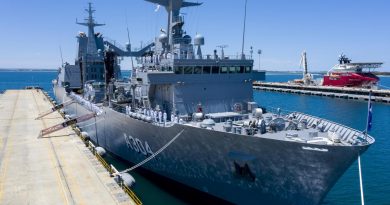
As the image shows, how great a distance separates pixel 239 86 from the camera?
2283cm

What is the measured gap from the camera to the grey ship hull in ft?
44.1

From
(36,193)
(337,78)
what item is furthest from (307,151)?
(337,78)

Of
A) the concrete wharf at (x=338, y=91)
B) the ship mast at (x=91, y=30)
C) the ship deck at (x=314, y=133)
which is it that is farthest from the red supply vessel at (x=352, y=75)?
the ship deck at (x=314, y=133)

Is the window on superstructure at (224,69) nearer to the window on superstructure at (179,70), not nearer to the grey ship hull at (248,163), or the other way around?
the window on superstructure at (179,70)

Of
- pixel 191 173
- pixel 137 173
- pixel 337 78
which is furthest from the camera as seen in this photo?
pixel 337 78

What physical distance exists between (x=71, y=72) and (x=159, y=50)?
98.6ft

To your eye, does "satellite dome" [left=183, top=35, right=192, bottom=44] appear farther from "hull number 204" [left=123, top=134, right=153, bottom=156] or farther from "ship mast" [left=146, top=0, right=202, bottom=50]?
"hull number 204" [left=123, top=134, right=153, bottom=156]

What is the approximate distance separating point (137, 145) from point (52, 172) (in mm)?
5346

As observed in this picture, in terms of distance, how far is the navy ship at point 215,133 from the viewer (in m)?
13.9

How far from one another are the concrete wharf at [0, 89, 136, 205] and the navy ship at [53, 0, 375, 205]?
125 inches

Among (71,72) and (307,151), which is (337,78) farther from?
(307,151)

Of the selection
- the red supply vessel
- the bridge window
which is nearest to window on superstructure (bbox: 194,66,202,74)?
the bridge window

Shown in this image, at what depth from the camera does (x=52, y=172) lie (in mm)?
19156

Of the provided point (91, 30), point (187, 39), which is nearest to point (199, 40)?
point (187, 39)
